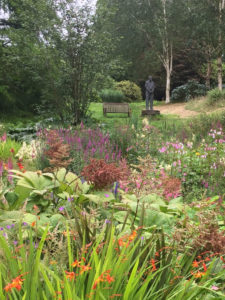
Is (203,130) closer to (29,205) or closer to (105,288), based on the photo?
(29,205)

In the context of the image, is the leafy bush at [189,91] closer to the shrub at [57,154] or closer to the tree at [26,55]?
the tree at [26,55]

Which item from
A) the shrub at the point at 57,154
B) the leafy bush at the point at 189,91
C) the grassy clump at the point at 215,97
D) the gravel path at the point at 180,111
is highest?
the leafy bush at the point at 189,91

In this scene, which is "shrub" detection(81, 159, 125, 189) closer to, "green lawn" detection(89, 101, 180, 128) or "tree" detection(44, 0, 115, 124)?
"green lawn" detection(89, 101, 180, 128)

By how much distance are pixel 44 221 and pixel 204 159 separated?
4182 millimetres

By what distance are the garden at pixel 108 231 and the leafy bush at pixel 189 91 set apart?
19296 mm

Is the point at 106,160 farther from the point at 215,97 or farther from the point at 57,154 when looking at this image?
the point at 215,97

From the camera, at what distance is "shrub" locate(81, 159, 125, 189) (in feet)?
8.16

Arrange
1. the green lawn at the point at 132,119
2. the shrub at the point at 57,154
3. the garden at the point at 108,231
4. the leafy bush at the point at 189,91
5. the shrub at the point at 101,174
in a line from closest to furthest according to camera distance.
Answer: the garden at the point at 108,231, the shrub at the point at 101,174, the shrub at the point at 57,154, the green lawn at the point at 132,119, the leafy bush at the point at 189,91

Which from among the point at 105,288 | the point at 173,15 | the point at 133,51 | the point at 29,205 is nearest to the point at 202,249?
the point at 105,288

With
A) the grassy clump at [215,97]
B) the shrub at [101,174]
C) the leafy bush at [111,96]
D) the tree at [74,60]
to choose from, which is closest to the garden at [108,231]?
the shrub at [101,174]

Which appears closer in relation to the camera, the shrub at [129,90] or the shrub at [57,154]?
the shrub at [57,154]

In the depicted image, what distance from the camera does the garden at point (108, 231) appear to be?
1.40 meters

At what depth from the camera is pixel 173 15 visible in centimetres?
2670

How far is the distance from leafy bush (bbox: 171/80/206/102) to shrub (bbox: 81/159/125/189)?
2244 cm
